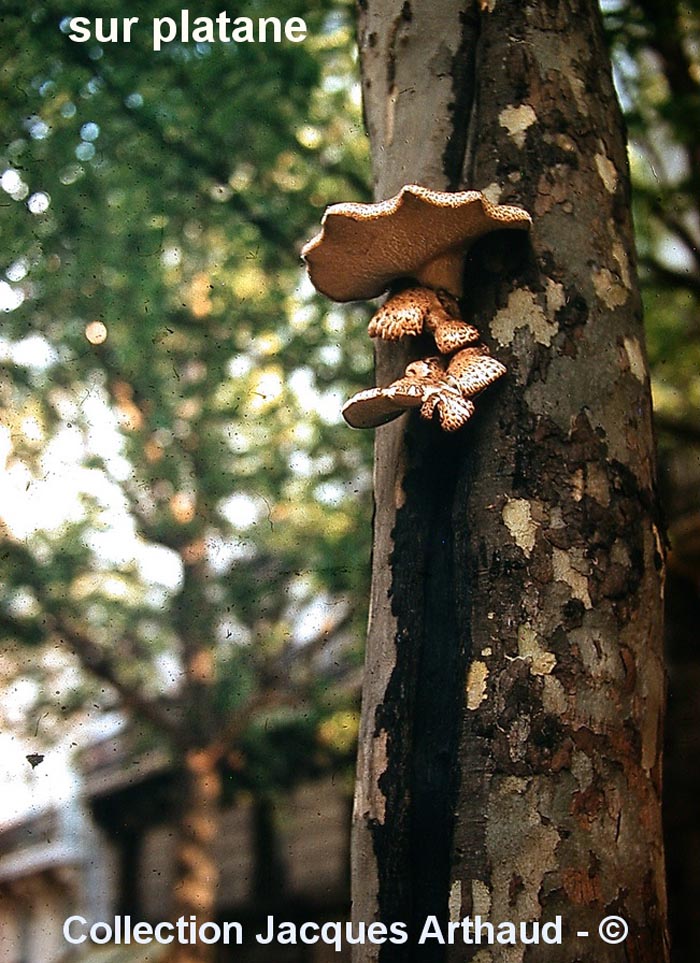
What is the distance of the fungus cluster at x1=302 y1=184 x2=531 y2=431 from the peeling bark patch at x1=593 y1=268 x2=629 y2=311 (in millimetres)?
134

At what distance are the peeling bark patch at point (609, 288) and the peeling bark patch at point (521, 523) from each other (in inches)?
13.7

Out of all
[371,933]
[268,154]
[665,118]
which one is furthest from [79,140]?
[371,933]

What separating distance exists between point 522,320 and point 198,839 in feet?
11.3

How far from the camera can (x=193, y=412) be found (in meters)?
4.15

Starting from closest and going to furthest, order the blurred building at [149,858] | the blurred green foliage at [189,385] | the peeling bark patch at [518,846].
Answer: the peeling bark patch at [518,846] → the blurred building at [149,858] → the blurred green foliage at [189,385]

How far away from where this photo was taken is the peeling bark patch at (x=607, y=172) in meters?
1.54

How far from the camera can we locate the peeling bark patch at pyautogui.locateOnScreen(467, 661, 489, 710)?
1.30 metres

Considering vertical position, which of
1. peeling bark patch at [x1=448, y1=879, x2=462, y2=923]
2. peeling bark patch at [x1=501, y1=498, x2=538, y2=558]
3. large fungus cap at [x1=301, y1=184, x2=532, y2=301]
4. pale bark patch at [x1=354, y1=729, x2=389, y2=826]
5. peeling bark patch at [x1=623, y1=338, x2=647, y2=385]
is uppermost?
large fungus cap at [x1=301, y1=184, x2=532, y2=301]

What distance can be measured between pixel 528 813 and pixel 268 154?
3396 mm

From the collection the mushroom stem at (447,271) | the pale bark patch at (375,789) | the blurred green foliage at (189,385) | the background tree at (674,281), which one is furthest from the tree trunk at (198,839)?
the mushroom stem at (447,271)

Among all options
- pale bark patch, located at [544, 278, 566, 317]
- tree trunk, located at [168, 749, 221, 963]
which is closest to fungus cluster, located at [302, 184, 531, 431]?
pale bark patch, located at [544, 278, 566, 317]

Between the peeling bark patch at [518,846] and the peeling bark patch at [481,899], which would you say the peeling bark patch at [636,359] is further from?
the peeling bark patch at [481,899]

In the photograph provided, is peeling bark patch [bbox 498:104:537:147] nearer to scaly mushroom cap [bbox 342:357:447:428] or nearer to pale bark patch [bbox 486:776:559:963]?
scaly mushroom cap [bbox 342:357:447:428]

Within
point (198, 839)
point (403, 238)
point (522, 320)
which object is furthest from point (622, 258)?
point (198, 839)
